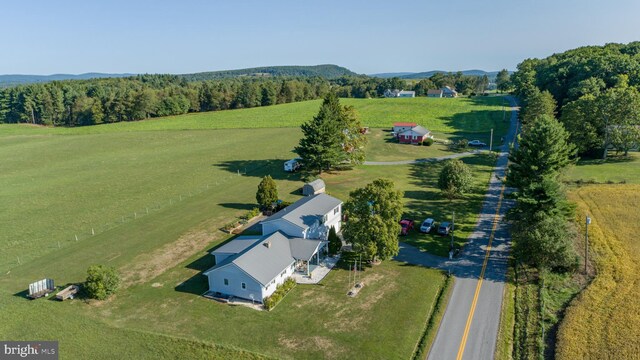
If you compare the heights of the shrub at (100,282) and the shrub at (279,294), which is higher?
the shrub at (100,282)

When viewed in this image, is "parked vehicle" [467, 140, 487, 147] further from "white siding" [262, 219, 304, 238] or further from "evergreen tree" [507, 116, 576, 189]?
"white siding" [262, 219, 304, 238]

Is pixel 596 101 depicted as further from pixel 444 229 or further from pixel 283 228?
pixel 283 228

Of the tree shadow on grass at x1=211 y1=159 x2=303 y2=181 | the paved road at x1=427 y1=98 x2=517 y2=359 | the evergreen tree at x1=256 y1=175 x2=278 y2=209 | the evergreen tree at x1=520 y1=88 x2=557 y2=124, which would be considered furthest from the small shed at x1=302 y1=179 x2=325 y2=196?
the evergreen tree at x1=520 y1=88 x2=557 y2=124

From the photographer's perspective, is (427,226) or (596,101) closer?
(427,226)

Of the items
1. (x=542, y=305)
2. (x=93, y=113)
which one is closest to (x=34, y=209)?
(x=542, y=305)

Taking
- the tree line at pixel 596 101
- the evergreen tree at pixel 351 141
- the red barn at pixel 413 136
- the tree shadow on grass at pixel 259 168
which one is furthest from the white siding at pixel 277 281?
the red barn at pixel 413 136

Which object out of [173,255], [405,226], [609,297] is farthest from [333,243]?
[609,297]

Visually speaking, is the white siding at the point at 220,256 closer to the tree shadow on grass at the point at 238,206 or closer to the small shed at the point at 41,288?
the small shed at the point at 41,288

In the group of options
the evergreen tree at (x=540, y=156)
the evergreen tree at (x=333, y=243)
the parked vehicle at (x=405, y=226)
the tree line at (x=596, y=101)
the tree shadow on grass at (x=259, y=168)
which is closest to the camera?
the evergreen tree at (x=333, y=243)
